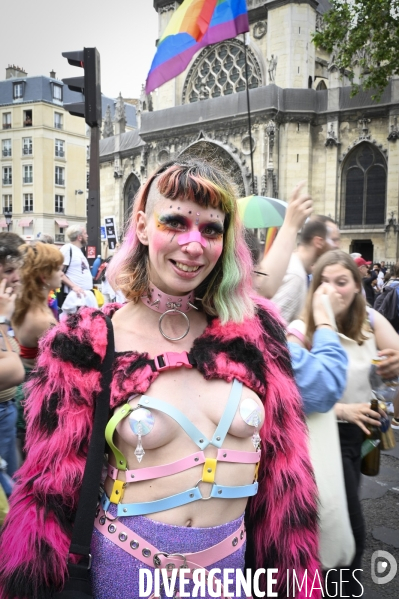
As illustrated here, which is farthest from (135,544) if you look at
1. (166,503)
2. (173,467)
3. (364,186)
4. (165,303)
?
(364,186)

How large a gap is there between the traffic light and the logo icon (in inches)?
222

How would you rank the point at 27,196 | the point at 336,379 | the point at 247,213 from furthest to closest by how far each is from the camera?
1. the point at 27,196
2. the point at 247,213
3. the point at 336,379

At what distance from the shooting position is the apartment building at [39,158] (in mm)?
46312

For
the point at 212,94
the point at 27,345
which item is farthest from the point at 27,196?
the point at 27,345

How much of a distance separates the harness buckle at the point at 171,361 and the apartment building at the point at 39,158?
46726 mm

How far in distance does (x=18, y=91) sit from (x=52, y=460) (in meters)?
53.8

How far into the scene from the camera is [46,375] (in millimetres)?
1596

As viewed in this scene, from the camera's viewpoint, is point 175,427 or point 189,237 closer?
point 175,427

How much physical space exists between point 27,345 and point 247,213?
3.00 m

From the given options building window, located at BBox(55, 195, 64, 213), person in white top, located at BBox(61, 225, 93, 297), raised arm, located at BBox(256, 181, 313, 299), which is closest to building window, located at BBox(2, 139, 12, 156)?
building window, located at BBox(55, 195, 64, 213)

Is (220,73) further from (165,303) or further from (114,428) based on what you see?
(114,428)

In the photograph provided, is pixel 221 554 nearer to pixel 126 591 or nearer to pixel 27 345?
pixel 126 591

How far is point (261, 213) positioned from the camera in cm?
550

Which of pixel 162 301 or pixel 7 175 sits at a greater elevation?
pixel 7 175
